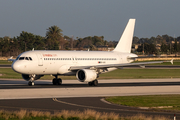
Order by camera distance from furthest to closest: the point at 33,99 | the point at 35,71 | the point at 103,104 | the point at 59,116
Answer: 1. the point at 35,71
2. the point at 33,99
3. the point at 103,104
4. the point at 59,116

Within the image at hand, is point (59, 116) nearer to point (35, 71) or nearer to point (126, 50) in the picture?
point (35, 71)

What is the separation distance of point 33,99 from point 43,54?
13777mm

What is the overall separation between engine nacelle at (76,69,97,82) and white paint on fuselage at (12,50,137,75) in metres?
1.92

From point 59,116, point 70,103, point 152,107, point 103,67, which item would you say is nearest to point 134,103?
point 152,107

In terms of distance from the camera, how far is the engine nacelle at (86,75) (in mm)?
37188

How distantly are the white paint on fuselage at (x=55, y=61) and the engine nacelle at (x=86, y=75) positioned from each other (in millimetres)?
1923

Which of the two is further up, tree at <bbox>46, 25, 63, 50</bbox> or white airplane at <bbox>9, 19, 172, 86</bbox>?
tree at <bbox>46, 25, 63, 50</bbox>

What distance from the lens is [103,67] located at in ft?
129

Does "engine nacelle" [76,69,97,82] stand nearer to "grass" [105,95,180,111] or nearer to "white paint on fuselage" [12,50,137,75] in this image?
"white paint on fuselage" [12,50,137,75]

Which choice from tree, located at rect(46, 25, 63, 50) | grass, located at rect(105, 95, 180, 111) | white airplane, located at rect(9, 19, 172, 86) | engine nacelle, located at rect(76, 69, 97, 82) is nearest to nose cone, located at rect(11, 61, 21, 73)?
white airplane, located at rect(9, 19, 172, 86)

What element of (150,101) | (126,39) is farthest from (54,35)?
(150,101)

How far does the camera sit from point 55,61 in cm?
3894

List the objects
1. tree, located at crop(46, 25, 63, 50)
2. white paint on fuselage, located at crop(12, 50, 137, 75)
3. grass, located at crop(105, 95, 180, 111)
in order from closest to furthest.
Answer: grass, located at crop(105, 95, 180, 111), white paint on fuselage, located at crop(12, 50, 137, 75), tree, located at crop(46, 25, 63, 50)

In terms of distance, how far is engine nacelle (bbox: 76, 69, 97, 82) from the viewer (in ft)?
122
